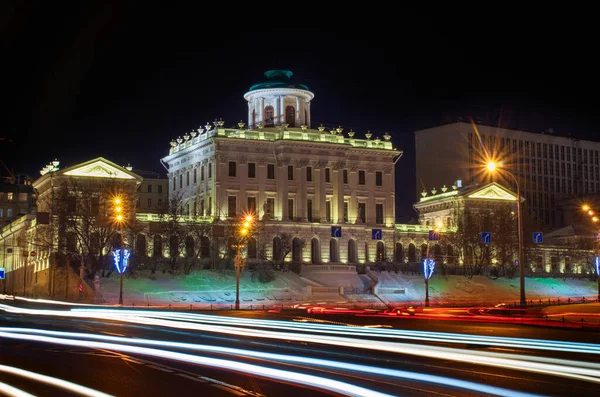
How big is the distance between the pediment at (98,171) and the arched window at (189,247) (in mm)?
9361

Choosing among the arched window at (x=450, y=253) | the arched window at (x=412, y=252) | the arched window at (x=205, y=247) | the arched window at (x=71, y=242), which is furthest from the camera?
the arched window at (x=450, y=253)

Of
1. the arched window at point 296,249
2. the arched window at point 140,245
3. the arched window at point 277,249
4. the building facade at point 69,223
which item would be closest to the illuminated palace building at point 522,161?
the arched window at point 296,249

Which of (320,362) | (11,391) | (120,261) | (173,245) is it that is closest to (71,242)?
(173,245)

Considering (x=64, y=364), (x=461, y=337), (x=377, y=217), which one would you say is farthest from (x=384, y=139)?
(x=64, y=364)

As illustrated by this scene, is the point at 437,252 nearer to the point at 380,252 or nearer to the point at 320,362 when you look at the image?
the point at 380,252

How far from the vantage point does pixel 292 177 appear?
109 meters

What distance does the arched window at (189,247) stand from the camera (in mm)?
98081

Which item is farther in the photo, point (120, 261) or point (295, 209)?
point (295, 209)

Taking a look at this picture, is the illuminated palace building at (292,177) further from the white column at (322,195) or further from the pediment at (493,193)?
the pediment at (493,193)

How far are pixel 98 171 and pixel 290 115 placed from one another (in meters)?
26.2

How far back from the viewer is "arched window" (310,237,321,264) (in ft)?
352

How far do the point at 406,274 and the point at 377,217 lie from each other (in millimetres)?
15070

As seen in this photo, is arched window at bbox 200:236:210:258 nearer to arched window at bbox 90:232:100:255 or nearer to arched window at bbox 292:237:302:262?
arched window at bbox 292:237:302:262

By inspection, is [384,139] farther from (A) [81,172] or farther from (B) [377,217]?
(A) [81,172]
